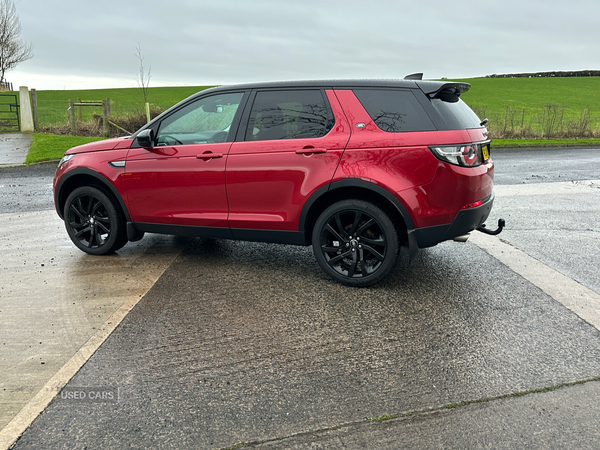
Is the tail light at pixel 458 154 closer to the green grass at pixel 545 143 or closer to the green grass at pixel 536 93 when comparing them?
the green grass at pixel 545 143

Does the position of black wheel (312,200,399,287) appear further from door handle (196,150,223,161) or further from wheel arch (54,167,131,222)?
wheel arch (54,167,131,222)

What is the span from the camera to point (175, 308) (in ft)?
14.3

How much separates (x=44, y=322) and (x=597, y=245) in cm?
588

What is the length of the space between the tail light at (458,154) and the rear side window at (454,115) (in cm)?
19

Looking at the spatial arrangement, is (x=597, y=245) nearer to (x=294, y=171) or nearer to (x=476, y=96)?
(x=294, y=171)

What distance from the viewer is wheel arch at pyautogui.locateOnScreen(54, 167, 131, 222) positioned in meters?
5.70

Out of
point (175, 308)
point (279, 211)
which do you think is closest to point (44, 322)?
point (175, 308)

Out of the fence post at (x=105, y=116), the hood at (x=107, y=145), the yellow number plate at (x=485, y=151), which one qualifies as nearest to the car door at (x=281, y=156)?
the yellow number plate at (x=485, y=151)

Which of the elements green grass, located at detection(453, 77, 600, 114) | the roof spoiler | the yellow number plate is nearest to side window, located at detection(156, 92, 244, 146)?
the roof spoiler

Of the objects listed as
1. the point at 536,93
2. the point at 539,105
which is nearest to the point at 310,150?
the point at 539,105

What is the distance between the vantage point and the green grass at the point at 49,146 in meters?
15.9

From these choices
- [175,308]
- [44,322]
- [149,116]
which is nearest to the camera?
[44,322]

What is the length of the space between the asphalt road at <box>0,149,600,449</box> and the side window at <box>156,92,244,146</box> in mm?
1322

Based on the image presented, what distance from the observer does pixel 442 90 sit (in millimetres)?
4676
